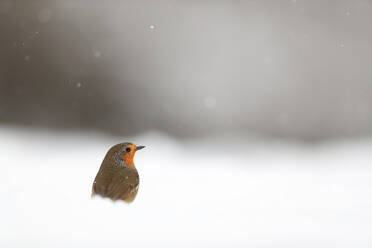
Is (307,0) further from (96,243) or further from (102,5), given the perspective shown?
(96,243)

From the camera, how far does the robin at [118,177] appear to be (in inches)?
125

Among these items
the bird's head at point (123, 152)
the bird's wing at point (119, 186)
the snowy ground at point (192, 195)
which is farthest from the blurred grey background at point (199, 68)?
the bird's wing at point (119, 186)

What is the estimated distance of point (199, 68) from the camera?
7.47m

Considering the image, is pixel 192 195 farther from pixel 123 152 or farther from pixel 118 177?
pixel 118 177

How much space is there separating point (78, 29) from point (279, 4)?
292 cm

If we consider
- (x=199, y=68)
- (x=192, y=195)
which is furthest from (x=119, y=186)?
(x=199, y=68)

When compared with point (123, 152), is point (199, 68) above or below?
above

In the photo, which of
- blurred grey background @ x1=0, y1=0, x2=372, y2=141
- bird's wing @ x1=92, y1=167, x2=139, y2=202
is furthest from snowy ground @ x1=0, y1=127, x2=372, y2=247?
blurred grey background @ x1=0, y1=0, x2=372, y2=141

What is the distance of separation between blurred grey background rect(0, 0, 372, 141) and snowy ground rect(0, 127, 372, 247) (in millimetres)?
570

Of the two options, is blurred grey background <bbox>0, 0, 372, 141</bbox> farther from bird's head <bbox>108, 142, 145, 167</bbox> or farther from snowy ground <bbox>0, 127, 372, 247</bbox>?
bird's head <bbox>108, 142, 145, 167</bbox>

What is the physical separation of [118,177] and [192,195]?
3.51ft

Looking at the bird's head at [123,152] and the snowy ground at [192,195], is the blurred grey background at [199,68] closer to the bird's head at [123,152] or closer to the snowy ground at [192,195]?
the snowy ground at [192,195]

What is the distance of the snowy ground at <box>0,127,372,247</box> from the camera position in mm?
2674

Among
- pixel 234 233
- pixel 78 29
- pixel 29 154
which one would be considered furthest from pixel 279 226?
pixel 78 29
